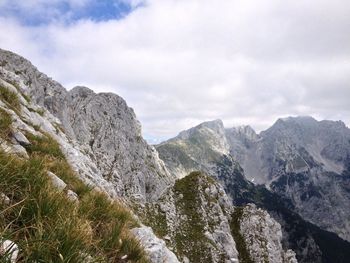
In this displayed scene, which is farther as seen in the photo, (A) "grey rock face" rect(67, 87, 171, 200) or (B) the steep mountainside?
(A) "grey rock face" rect(67, 87, 171, 200)

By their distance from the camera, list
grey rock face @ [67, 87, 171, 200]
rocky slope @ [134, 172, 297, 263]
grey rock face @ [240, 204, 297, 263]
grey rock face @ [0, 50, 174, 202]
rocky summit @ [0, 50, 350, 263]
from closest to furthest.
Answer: rocky summit @ [0, 50, 350, 263] → rocky slope @ [134, 172, 297, 263] → grey rock face @ [240, 204, 297, 263] → grey rock face @ [0, 50, 174, 202] → grey rock face @ [67, 87, 171, 200]

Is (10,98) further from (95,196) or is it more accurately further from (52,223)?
(52,223)

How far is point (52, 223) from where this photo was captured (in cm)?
582

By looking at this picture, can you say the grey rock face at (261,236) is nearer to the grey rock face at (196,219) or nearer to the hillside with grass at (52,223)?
the grey rock face at (196,219)

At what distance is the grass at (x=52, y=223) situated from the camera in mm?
5105

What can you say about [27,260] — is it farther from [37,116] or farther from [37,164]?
[37,116]

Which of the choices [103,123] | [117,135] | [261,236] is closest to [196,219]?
[261,236]

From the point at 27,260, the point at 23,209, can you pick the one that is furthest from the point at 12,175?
the point at 27,260

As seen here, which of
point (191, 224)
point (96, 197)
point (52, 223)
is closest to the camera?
point (52, 223)

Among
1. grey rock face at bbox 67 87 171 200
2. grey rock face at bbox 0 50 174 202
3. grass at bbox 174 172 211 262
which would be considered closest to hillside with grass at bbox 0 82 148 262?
grass at bbox 174 172 211 262

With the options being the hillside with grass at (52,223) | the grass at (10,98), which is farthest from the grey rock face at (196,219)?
the hillside with grass at (52,223)

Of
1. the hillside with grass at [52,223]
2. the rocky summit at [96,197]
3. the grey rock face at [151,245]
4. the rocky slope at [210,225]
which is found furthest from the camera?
the rocky slope at [210,225]

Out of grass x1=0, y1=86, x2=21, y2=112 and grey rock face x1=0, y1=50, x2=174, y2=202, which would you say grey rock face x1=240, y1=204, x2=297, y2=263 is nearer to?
grey rock face x1=0, y1=50, x2=174, y2=202

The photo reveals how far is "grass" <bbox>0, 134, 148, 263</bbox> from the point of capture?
201 inches
